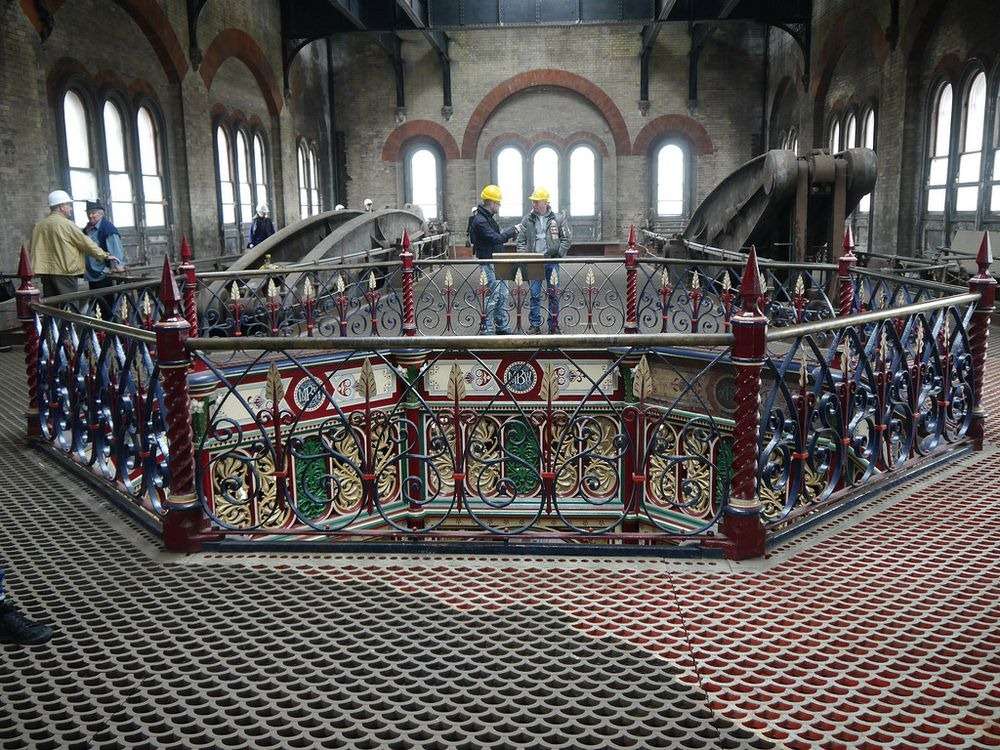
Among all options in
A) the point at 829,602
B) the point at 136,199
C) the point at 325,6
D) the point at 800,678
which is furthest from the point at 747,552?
the point at 325,6

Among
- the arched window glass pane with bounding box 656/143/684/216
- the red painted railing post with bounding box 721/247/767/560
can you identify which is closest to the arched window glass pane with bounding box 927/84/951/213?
the arched window glass pane with bounding box 656/143/684/216

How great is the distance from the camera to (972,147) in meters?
12.3

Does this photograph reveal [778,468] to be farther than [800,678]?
Yes

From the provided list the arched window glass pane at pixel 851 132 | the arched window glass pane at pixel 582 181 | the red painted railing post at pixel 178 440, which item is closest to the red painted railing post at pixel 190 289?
the red painted railing post at pixel 178 440

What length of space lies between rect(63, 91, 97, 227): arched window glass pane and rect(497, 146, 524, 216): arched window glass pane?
12436 mm

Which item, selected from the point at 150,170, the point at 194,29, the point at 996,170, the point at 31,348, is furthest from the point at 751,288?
the point at 194,29

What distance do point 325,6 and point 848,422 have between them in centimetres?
1761

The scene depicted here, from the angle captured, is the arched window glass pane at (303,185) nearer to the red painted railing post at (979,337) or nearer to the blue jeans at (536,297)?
the blue jeans at (536,297)

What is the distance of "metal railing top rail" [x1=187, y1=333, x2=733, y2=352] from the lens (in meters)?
3.54

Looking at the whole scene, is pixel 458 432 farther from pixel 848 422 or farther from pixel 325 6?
pixel 325 6

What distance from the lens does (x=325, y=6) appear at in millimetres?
18875

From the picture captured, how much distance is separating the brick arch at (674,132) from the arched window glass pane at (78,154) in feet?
47.0

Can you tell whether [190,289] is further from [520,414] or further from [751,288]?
[751,288]

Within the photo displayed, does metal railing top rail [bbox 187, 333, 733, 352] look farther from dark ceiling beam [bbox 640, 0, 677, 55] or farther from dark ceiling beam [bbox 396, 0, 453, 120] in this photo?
dark ceiling beam [bbox 396, 0, 453, 120]
